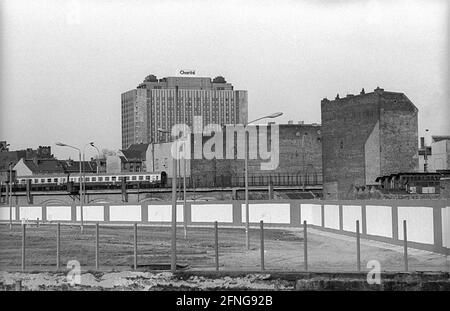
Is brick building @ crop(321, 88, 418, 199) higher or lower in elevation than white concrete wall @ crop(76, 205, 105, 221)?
higher

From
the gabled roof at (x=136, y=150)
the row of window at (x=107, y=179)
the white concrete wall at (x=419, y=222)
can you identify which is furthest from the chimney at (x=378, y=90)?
the white concrete wall at (x=419, y=222)

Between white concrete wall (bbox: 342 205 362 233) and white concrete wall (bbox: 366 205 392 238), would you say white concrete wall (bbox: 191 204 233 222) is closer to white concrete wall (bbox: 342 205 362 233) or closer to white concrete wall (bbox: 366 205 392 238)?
white concrete wall (bbox: 342 205 362 233)

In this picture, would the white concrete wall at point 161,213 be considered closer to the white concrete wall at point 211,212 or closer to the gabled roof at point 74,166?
the white concrete wall at point 211,212

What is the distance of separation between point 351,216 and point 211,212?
17.7 metres

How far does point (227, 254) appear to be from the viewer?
82.9 ft

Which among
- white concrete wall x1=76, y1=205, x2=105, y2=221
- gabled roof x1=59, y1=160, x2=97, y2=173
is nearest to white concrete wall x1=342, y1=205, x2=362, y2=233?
white concrete wall x1=76, y1=205, x2=105, y2=221

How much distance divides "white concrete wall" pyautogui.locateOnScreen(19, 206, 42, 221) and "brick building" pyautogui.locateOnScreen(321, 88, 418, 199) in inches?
1369

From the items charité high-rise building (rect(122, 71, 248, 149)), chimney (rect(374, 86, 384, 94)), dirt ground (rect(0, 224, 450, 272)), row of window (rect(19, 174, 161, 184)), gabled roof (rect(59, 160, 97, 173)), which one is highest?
chimney (rect(374, 86, 384, 94))

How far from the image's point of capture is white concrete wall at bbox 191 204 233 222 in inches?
1895

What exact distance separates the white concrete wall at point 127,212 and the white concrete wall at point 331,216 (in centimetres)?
1825

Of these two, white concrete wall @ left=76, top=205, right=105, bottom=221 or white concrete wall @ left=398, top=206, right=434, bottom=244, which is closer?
white concrete wall @ left=398, top=206, right=434, bottom=244

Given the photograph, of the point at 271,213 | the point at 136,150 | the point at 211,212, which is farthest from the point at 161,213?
the point at 136,150

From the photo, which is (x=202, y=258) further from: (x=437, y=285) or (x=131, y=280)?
(x=437, y=285)

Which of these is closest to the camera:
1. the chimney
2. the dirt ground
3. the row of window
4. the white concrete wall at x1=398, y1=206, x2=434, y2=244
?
the dirt ground
